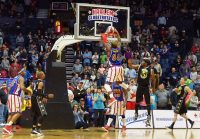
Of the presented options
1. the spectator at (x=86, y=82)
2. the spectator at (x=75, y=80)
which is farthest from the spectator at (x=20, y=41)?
the spectator at (x=86, y=82)

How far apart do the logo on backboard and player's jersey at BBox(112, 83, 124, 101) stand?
424 cm

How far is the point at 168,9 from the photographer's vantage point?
38031mm

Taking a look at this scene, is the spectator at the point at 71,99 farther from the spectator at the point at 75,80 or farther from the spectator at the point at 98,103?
the spectator at the point at 75,80

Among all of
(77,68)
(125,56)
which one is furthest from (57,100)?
(125,56)

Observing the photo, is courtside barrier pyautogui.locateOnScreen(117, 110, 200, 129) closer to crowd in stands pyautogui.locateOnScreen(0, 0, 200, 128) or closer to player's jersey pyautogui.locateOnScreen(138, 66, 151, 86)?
crowd in stands pyautogui.locateOnScreen(0, 0, 200, 128)

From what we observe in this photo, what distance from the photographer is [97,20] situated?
22.6 m

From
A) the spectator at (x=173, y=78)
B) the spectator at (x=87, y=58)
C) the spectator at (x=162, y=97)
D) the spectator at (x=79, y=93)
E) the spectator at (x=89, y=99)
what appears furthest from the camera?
the spectator at (x=173, y=78)

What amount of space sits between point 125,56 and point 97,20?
Answer: 7702 millimetres

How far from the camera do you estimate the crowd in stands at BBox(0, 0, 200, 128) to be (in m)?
24.0

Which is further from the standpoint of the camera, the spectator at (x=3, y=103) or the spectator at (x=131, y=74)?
the spectator at (x=131, y=74)

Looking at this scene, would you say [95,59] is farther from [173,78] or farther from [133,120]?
[133,120]

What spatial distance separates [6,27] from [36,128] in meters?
16.5

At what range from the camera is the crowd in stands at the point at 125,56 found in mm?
23984

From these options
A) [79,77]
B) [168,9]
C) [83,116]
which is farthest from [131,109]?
[168,9]
